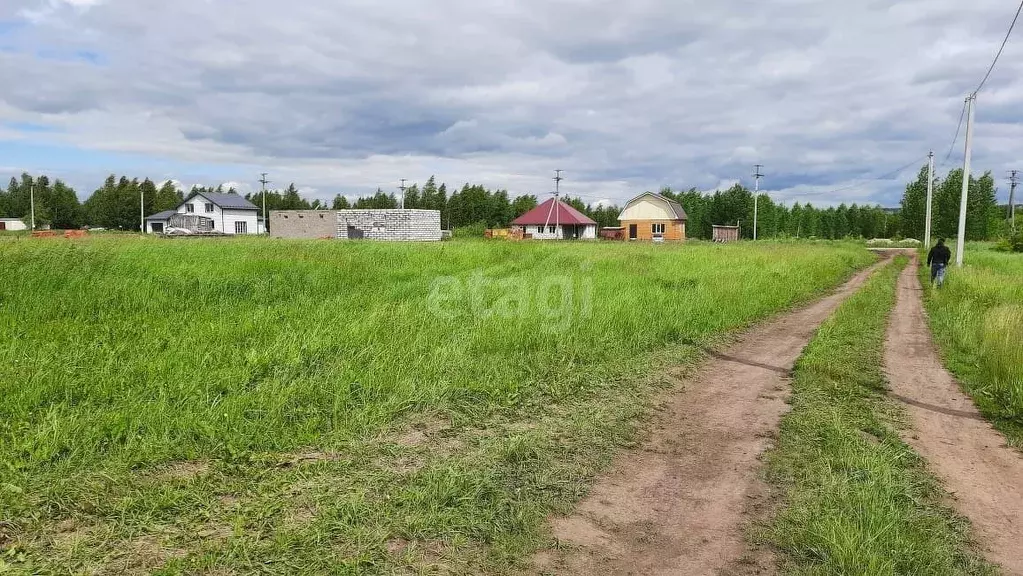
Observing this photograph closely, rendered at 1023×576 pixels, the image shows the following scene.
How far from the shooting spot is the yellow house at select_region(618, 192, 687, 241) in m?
59.7

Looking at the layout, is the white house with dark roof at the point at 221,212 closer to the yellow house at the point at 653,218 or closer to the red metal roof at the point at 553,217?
the red metal roof at the point at 553,217

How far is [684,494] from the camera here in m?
4.07

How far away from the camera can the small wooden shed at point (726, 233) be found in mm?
62812

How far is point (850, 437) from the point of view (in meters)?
5.04

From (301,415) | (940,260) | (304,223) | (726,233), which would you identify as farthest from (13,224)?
(940,260)

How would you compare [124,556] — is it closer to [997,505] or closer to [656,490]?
[656,490]

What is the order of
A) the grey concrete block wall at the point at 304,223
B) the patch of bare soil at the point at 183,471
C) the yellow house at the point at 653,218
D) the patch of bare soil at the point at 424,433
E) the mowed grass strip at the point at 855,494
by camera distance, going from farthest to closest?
the yellow house at the point at 653,218 → the grey concrete block wall at the point at 304,223 → the patch of bare soil at the point at 424,433 → the patch of bare soil at the point at 183,471 → the mowed grass strip at the point at 855,494

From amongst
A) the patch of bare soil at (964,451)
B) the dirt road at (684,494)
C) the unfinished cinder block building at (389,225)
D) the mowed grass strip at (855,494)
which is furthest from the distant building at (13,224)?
the patch of bare soil at (964,451)

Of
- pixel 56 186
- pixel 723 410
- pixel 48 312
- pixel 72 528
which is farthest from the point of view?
pixel 56 186

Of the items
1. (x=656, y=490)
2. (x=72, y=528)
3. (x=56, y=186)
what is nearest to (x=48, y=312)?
(x=72, y=528)

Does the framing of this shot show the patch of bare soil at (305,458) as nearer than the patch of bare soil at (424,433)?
Yes

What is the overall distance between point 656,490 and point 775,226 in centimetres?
7774

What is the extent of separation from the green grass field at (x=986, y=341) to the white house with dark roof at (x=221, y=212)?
66.5 m

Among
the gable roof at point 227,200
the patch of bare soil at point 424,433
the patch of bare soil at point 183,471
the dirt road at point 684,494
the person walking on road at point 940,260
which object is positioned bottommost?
the dirt road at point 684,494
